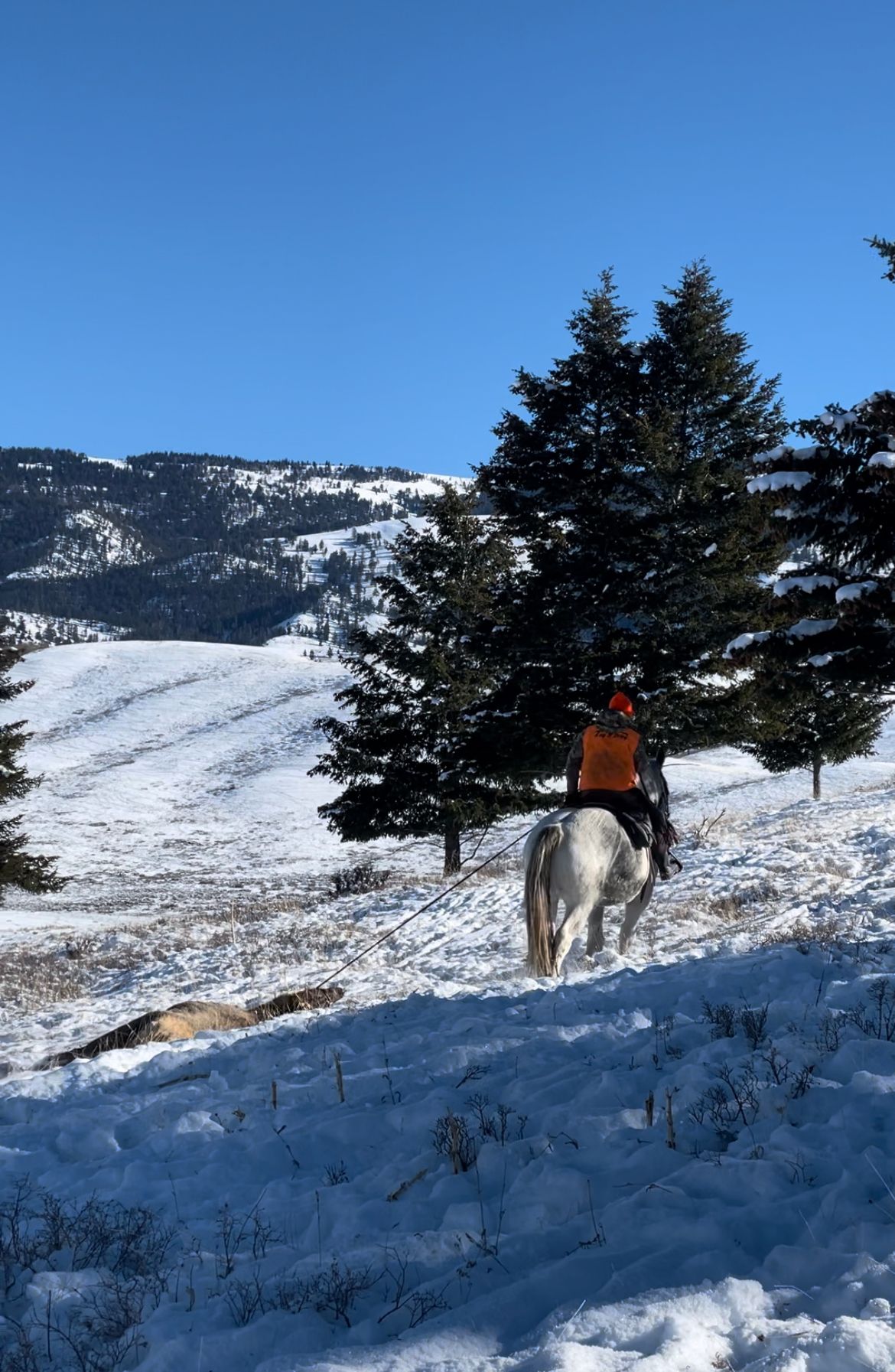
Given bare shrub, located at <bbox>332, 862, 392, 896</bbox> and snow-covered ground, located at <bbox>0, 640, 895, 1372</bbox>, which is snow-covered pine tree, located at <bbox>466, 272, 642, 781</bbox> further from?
snow-covered ground, located at <bbox>0, 640, 895, 1372</bbox>

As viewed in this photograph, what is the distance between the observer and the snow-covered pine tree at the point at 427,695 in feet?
74.4

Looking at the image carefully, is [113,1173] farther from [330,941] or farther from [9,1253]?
[330,941]

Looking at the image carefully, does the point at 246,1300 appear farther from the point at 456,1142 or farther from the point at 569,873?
the point at 569,873

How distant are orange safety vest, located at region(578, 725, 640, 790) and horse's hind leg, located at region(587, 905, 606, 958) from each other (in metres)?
1.41

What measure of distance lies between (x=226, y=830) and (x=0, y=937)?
22.9m

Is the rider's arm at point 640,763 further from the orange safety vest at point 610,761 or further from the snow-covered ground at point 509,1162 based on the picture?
the snow-covered ground at point 509,1162

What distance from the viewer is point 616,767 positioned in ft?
35.5

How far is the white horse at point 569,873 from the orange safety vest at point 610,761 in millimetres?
416

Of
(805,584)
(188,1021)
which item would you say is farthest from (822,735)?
(188,1021)

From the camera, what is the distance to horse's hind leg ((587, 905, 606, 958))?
1091 cm

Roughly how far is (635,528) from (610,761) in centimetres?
949

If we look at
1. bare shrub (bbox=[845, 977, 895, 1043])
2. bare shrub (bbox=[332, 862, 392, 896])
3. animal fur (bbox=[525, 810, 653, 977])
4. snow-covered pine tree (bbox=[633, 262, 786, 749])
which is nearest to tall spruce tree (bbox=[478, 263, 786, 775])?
snow-covered pine tree (bbox=[633, 262, 786, 749])

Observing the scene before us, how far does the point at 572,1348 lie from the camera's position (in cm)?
288

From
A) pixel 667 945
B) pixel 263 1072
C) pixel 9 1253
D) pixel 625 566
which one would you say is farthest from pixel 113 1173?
pixel 625 566
